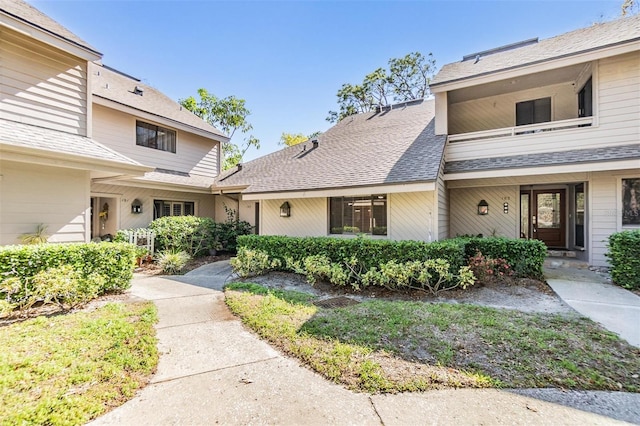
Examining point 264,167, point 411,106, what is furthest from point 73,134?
point 411,106

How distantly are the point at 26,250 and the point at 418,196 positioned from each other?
8860 millimetres

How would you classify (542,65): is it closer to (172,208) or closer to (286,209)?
(286,209)

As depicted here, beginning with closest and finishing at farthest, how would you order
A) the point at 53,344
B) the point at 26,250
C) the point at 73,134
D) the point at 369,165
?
the point at 53,344 < the point at 26,250 < the point at 73,134 < the point at 369,165

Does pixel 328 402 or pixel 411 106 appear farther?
pixel 411 106

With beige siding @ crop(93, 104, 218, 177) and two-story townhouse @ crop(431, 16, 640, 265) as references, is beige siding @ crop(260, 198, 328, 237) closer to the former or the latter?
two-story townhouse @ crop(431, 16, 640, 265)

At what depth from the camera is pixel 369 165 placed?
9.52 meters

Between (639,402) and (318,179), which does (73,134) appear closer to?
(318,179)

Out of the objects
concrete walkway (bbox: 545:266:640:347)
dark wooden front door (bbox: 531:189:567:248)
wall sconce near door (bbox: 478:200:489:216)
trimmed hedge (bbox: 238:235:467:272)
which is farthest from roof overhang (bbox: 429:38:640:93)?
concrete walkway (bbox: 545:266:640:347)

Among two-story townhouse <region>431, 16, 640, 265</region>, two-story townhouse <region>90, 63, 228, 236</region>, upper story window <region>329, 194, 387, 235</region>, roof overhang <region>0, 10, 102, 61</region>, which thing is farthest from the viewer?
two-story townhouse <region>90, 63, 228, 236</region>

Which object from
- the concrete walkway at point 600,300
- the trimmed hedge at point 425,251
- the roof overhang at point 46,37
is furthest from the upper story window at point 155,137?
the concrete walkway at point 600,300

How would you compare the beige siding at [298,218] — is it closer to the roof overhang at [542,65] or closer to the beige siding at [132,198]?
the beige siding at [132,198]

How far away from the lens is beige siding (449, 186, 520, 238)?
34.7ft

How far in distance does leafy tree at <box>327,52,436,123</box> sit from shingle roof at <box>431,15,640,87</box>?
14.8 m

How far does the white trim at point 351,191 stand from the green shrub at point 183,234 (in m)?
2.43
